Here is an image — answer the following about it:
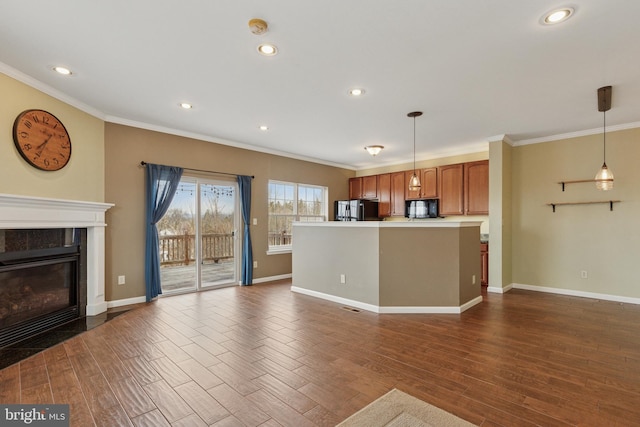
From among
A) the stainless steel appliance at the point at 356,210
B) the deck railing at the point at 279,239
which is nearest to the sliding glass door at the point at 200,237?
the deck railing at the point at 279,239

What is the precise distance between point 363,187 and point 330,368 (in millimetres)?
5756

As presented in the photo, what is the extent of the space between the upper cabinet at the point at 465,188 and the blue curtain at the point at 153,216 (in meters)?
5.30

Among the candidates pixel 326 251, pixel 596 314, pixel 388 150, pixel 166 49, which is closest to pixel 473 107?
pixel 388 150

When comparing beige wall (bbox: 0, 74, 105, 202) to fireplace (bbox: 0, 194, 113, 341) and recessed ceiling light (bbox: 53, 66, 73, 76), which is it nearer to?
fireplace (bbox: 0, 194, 113, 341)

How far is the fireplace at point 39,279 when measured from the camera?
3.14 metres

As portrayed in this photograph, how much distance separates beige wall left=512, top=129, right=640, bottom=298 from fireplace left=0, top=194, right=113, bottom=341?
6804mm

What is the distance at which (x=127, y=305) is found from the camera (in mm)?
4457

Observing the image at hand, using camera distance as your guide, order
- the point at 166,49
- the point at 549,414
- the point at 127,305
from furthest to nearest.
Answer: the point at 127,305
the point at 166,49
the point at 549,414

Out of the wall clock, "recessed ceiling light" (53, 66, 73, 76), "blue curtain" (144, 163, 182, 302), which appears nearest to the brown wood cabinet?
"blue curtain" (144, 163, 182, 302)

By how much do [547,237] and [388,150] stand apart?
10.7ft

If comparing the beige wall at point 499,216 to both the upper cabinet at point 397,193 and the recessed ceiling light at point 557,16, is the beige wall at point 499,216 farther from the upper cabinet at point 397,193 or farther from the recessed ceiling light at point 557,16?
the recessed ceiling light at point 557,16

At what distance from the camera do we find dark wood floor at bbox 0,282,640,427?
2020mm

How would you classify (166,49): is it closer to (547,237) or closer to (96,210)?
(96,210)

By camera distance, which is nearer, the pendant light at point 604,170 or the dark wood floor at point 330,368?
the dark wood floor at point 330,368
